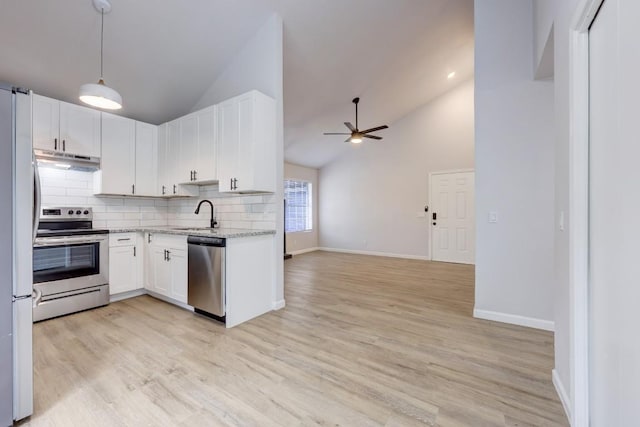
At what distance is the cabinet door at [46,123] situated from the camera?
3051 millimetres

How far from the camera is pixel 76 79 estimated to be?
3.36 m

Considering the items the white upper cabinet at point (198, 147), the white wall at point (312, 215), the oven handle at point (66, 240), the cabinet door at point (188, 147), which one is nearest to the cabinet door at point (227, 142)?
the white upper cabinet at point (198, 147)

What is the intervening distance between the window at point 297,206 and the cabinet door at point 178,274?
421 cm

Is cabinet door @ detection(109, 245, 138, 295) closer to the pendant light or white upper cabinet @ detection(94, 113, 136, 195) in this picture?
white upper cabinet @ detection(94, 113, 136, 195)

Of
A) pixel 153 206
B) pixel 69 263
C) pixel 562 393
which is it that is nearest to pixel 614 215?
pixel 562 393

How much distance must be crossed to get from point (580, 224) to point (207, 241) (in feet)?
9.70

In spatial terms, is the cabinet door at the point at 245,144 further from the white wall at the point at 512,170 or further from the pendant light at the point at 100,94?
the white wall at the point at 512,170

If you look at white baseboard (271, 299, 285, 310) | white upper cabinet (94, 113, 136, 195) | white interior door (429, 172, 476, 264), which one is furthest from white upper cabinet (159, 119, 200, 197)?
white interior door (429, 172, 476, 264)

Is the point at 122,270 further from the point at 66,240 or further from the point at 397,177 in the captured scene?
the point at 397,177

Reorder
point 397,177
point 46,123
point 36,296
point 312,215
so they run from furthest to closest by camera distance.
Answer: point 312,215 < point 397,177 < point 46,123 < point 36,296

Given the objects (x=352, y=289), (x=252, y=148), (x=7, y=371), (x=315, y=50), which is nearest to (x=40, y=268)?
(x=7, y=371)

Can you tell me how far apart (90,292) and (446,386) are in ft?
12.6

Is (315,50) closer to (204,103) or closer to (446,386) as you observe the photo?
(204,103)

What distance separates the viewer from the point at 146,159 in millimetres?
4070
